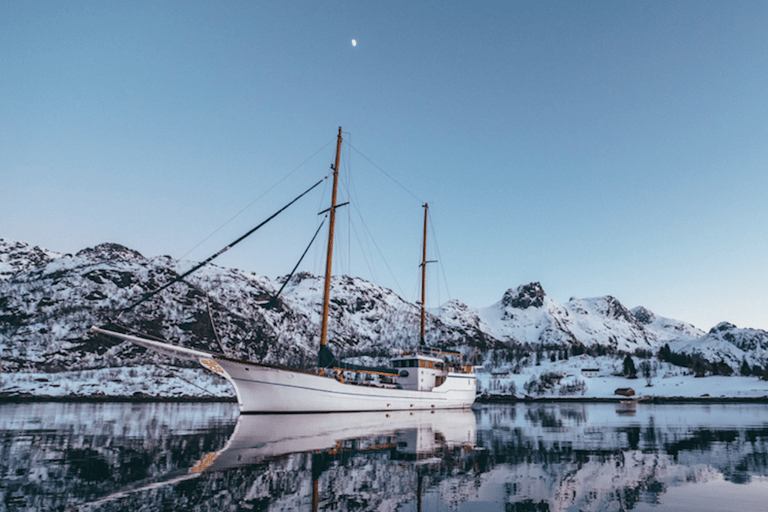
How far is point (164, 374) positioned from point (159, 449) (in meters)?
148

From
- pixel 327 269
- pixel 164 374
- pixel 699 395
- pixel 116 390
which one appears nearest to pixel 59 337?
pixel 164 374

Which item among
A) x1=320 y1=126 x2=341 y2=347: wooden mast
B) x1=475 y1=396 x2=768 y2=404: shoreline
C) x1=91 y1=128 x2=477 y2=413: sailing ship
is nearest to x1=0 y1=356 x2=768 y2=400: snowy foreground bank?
x1=475 y1=396 x2=768 y2=404: shoreline

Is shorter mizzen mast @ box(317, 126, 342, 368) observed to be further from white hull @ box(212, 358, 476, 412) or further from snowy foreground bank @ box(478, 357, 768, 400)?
snowy foreground bank @ box(478, 357, 768, 400)

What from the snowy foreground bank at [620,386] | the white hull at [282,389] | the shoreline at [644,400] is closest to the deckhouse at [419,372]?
the white hull at [282,389]

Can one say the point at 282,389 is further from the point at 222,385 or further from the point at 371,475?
the point at 222,385

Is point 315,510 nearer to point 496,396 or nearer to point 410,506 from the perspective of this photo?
point 410,506

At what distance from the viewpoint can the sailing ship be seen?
3139cm

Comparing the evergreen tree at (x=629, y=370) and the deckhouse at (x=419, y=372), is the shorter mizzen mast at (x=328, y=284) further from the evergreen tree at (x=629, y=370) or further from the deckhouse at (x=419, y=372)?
the evergreen tree at (x=629, y=370)

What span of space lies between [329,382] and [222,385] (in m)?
113

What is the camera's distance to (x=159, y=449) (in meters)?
16.6

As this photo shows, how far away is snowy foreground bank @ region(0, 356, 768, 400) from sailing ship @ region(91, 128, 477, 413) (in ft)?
194

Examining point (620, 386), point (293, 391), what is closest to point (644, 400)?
point (620, 386)

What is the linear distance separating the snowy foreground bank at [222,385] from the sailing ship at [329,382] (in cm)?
5914

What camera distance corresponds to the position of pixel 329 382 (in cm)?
3509
